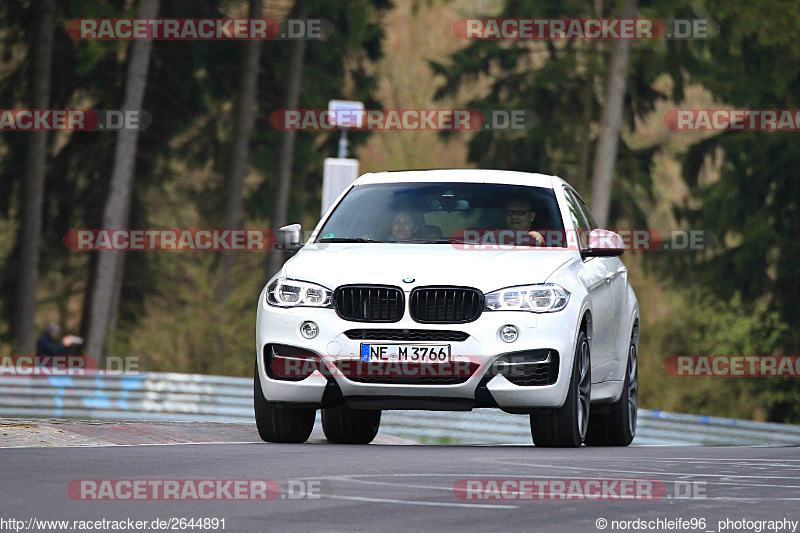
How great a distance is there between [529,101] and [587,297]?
3126 cm

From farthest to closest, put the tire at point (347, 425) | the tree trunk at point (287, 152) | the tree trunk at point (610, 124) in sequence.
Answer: the tree trunk at point (287, 152) < the tree trunk at point (610, 124) < the tire at point (347, 425)

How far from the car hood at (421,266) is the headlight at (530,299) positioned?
0.05 m

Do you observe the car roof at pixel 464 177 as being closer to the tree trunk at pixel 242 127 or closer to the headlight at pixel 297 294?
the headlight at pixel 297 294

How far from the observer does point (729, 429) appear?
25688mm

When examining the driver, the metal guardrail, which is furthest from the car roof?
the metal guardrail

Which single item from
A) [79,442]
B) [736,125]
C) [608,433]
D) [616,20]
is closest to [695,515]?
[79,442]

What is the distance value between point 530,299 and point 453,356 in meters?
0.67

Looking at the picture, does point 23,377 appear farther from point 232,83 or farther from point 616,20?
point 232,83

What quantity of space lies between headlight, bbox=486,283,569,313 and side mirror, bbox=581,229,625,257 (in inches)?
44.9

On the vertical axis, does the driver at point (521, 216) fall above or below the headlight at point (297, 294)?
above

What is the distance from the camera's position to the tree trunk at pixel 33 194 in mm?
34969

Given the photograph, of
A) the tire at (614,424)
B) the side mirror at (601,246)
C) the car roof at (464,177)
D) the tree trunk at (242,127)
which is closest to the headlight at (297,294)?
the car roof at (464,177)

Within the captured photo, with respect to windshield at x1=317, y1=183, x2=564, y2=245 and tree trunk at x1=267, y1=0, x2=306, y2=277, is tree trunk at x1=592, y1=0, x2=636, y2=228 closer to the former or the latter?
tree trunk at x1=267, y1=0, x2=306, y2=277

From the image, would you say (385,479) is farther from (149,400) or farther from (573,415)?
(149,400)
